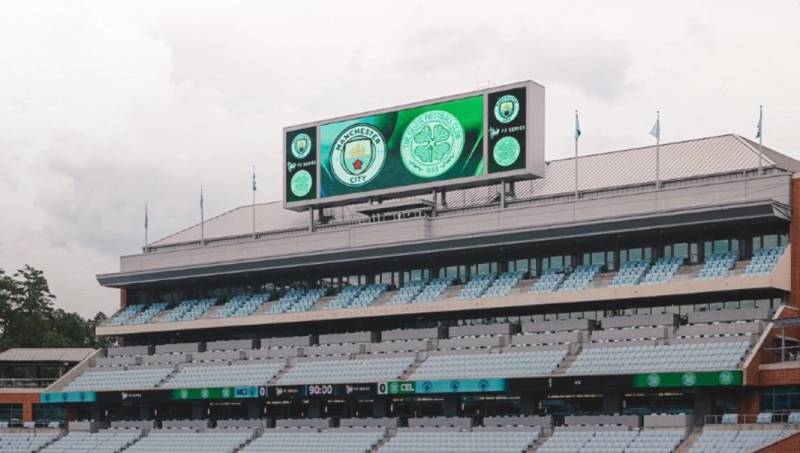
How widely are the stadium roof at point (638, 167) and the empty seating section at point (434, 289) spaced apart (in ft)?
18.0

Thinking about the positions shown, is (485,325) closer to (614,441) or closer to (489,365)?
(489,365)

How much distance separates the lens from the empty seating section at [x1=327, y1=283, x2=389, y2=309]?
3112 inches

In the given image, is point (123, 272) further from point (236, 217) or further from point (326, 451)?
point (326, 451)

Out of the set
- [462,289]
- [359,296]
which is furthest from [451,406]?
[359,296]

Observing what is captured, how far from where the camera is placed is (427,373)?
70.3 meters

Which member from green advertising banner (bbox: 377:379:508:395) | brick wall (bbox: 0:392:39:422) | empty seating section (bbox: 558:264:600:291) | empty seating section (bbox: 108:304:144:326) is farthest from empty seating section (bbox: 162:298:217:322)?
empty seating section (bbox: 558:264:600:291)

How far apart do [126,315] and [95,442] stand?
13069 millimetres

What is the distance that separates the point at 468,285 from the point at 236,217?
28.8 m

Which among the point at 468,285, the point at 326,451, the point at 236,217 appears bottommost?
the point at 326,451

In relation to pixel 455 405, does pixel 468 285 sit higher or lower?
higher

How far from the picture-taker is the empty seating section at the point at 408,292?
76750 mm

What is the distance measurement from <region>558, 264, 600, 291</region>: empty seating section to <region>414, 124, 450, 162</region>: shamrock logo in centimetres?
1099

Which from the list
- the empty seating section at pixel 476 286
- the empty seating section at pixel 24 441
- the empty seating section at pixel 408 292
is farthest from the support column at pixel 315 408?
the empty seating section at pixel 24 441

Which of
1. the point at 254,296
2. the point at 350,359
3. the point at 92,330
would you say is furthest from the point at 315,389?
the point at 92,330
